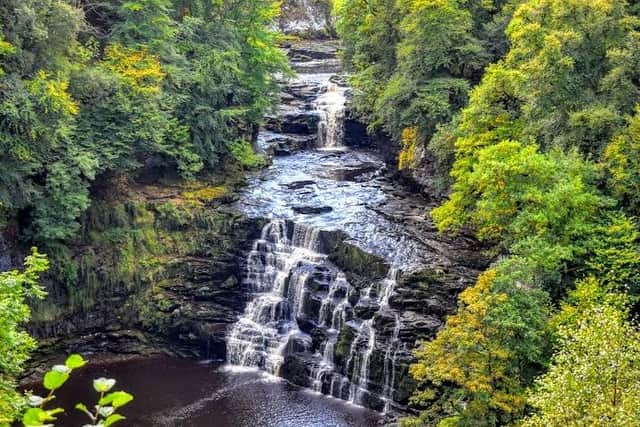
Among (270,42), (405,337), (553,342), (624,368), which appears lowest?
(405,337)

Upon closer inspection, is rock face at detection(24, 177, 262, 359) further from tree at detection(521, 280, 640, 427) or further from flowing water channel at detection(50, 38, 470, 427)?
tree at detection(521, 280, 640, 427)

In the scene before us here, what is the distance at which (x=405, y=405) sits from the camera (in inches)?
1009

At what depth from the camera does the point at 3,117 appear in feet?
84.3

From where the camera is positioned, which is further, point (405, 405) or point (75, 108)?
point (75, 108)

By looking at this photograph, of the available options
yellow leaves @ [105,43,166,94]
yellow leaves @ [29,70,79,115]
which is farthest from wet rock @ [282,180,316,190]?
yellow leaves @ [29,70,79,115]

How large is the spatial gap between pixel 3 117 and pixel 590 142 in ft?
78.0

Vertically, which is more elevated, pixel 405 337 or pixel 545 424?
pixel 545 424

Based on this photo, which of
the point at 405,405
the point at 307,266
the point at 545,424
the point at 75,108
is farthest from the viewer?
the point at 307,266

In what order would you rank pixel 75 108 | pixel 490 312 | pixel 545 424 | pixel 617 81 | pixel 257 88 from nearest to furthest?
pixel 545 424 → pixel 490 312 → pixel 617 81 → pixel 75 108 → pixel 257 88

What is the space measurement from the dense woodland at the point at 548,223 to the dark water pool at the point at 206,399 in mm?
4410

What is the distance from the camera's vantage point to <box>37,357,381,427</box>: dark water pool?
82.8 ft

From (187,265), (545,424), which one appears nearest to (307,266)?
(187,265)

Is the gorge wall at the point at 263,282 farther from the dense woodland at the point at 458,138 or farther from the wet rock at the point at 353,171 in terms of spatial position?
the wet rock at the point at 353,171

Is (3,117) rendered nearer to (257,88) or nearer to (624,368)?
(257,88)
